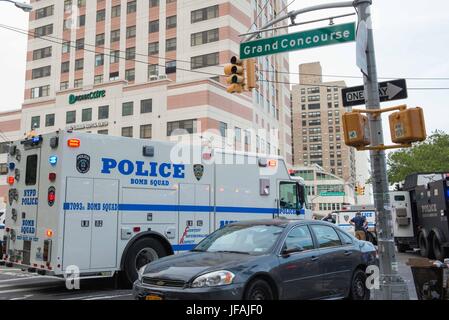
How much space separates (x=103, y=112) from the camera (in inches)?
2078

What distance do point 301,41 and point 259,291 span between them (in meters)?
7.00

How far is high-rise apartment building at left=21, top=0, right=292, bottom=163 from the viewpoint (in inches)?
1924

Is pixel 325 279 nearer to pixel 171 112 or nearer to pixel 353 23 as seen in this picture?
pixel 353 23

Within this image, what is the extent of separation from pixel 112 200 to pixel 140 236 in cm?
107

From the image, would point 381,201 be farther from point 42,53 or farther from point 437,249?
point 42,53

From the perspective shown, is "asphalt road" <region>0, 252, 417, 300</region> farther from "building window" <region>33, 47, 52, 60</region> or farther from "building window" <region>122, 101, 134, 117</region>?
"building window" <region>33, 47, 52, 60</region>

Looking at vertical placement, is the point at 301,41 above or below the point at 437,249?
above

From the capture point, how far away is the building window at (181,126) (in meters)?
46.5

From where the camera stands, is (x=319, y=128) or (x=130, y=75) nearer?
(x=130, y=75)

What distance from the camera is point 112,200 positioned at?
10484 millimetres

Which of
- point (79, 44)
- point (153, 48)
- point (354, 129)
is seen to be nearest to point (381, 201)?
point (354, 129)

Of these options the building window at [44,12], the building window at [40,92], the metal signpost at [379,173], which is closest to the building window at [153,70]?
the building window at [40,92]

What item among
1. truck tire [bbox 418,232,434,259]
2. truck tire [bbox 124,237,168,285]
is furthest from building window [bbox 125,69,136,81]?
truck tire [bbox 124,237,168,285]

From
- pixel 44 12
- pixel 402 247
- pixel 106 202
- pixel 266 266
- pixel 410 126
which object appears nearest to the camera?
pixel 266 266
